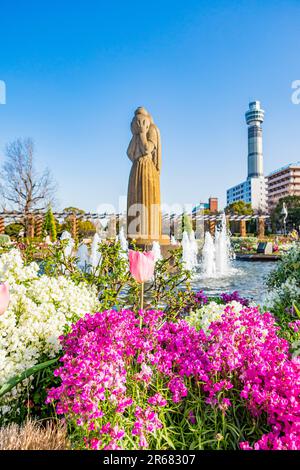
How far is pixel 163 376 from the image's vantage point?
65.1 inches

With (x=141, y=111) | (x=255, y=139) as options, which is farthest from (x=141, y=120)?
(x=255, y=139)

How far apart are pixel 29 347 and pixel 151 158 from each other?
338 inches

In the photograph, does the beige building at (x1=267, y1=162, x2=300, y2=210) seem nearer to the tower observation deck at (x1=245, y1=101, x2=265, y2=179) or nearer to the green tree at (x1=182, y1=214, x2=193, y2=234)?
the green tree at (x1=182, y1=214, x2=193, y2=234)

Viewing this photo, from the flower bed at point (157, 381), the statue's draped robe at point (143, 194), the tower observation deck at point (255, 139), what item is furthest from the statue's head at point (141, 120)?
the tower observation deck at point (255, 139)

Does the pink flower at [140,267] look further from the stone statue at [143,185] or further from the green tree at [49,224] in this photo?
the green tree at [49,224]

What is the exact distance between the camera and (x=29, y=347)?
6.47 feet

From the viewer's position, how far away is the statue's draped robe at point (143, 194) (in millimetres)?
9742

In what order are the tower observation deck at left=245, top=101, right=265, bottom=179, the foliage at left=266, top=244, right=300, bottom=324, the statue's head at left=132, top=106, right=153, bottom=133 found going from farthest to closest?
the tower observation deck at left=245, top=101, right=265, bottom=179 < the statue's head at left=132, top=106, right=153, bottom=133 < the foliage at left=266, top=244, right=300, bottom=324

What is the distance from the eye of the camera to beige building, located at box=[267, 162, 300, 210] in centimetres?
8462

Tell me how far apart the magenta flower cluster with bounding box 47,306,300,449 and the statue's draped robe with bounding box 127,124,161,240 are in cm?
782

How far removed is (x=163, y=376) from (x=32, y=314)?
102 cm

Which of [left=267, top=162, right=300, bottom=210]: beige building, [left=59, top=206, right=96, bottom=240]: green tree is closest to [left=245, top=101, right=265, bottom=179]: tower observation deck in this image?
[left=267, top=162, right=300, bottom=210]: beige building
